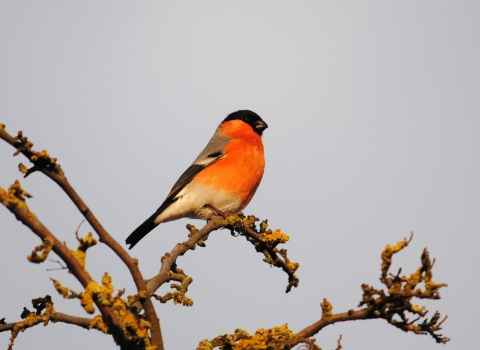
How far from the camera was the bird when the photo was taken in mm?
6484

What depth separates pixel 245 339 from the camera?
10.2 feet

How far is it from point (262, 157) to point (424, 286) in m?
4.58

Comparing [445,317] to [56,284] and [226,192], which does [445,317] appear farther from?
[226,192]

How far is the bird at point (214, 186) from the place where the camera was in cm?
648

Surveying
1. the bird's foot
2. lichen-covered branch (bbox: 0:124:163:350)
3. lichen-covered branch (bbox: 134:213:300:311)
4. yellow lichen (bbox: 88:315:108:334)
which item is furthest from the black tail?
lichen-covered branch (bbox: 0:124:163:350)

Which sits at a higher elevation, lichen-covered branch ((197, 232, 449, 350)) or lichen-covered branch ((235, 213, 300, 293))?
lichen-covered branch ((235, 213, 300, 293))

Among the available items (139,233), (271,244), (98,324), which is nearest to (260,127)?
(139,233)

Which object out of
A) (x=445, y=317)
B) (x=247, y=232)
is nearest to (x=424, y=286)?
(x=445, y=317)

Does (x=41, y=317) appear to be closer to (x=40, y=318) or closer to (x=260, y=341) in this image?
(x=40, y=318)

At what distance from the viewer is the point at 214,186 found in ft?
21.4

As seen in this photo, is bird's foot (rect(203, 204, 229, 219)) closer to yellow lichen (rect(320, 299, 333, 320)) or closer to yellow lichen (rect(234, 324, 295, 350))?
yellow lichen (rect(234, 324, 295, 350))

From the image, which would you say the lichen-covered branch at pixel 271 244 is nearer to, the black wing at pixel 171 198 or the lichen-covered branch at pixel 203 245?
the lichen-covered branch at pixel 203 245

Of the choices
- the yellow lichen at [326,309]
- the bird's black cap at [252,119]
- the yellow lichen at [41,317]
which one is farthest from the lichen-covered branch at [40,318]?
the bird's black cap at [252,119]

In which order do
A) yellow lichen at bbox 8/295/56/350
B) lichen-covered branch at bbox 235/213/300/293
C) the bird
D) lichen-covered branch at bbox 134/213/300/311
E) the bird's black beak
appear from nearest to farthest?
yellow lichen at bbox 8/295/56/350 → lichen-covered branch at bbox 134/213/300/311 → lichen-covered branch at bbox 235/213/300/293 → the bird → the bird's black beak
